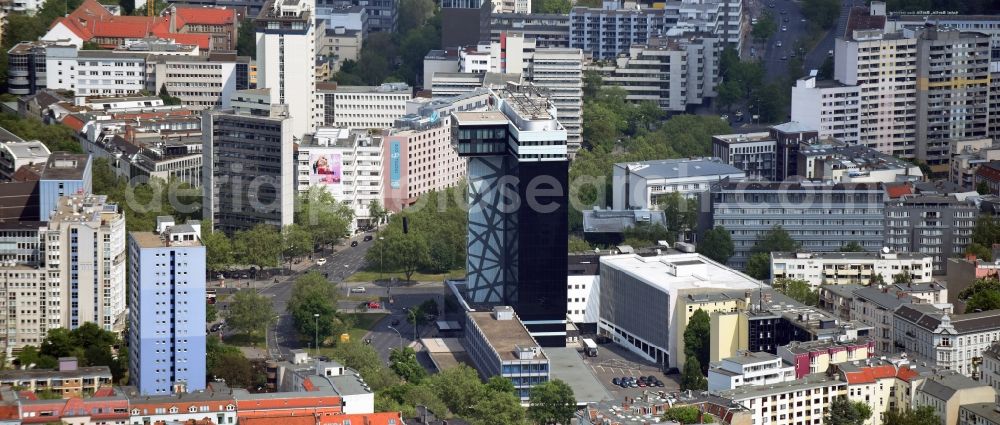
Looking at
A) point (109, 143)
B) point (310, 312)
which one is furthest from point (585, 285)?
point (109, 143)

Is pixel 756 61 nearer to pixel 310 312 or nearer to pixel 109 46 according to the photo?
pixel 109 46

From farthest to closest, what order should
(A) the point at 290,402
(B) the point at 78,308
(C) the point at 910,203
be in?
1. (C) the point at 910,203
2. (B) the point at 78,308
3. (A) the point at 290,402

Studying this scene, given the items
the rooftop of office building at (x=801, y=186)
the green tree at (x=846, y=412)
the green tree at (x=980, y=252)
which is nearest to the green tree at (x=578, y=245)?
the rooftop of office building at (x=801, y=186)

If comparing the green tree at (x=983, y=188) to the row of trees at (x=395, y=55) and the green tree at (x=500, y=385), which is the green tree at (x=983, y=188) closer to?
the row of trees at (x=395, y=55)

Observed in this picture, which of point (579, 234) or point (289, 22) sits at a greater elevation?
point (289, 22)

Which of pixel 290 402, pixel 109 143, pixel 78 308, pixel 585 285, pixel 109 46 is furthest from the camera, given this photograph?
pixel 109 46

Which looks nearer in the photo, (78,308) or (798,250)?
(78,308)
